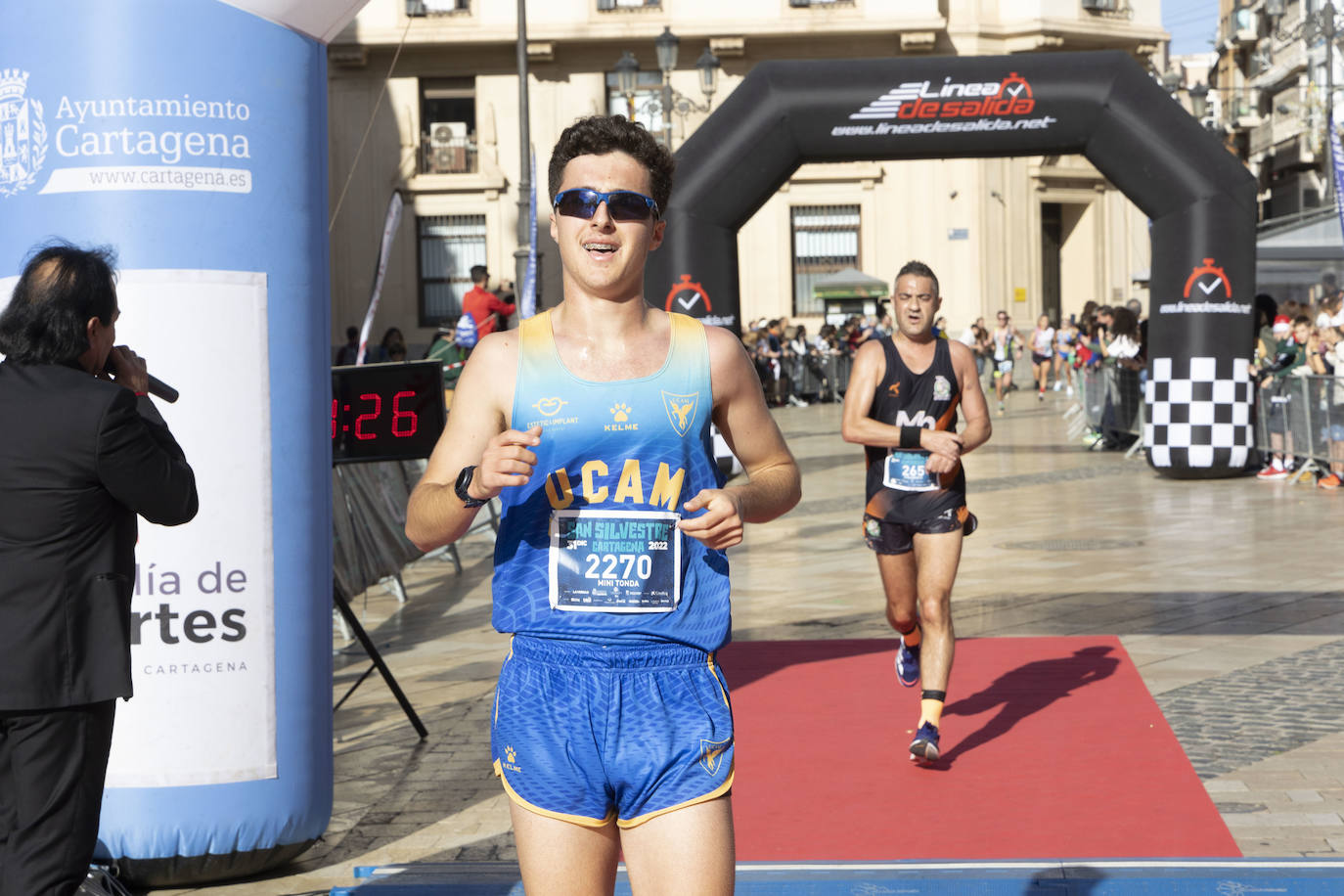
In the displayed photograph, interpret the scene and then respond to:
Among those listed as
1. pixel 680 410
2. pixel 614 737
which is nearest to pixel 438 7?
pixel 680 410

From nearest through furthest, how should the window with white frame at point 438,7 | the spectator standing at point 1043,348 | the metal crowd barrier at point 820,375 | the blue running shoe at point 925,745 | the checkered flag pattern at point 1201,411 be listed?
the blue running shoe at point 925,745 → the checkered flag pattern at point 1201,411 → the metal crowd barrier at point 820,375 → the spectator standing at point 1043,348 → the window with white frame at point 438,7

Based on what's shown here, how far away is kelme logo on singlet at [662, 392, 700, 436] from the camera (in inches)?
118

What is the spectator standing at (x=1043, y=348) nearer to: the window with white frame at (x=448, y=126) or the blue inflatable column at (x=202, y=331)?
the window with white frame at (x=448, y=126)

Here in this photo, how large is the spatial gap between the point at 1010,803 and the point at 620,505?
3.21 m

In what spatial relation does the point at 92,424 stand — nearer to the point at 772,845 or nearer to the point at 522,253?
the point at 772,845

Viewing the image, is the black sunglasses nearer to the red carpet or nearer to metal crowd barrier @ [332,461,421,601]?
the red carpet

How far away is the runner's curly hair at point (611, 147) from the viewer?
9.98 ft

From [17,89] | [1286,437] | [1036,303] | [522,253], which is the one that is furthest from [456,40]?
[17,89]

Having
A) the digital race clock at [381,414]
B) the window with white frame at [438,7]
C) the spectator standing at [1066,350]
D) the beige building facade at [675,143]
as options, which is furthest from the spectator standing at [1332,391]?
the window with white frame at [438,7]

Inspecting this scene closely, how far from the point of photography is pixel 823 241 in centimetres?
3969

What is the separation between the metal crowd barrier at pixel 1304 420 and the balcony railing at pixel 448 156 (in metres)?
26.1

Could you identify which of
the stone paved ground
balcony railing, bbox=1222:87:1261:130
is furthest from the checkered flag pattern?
balcony railing, bbox=1222:87:1261:130

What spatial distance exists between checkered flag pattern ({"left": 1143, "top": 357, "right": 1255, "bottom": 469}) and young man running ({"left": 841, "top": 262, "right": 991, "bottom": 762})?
1007 centimetres

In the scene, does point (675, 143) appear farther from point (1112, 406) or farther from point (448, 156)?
point (1112, 406)
